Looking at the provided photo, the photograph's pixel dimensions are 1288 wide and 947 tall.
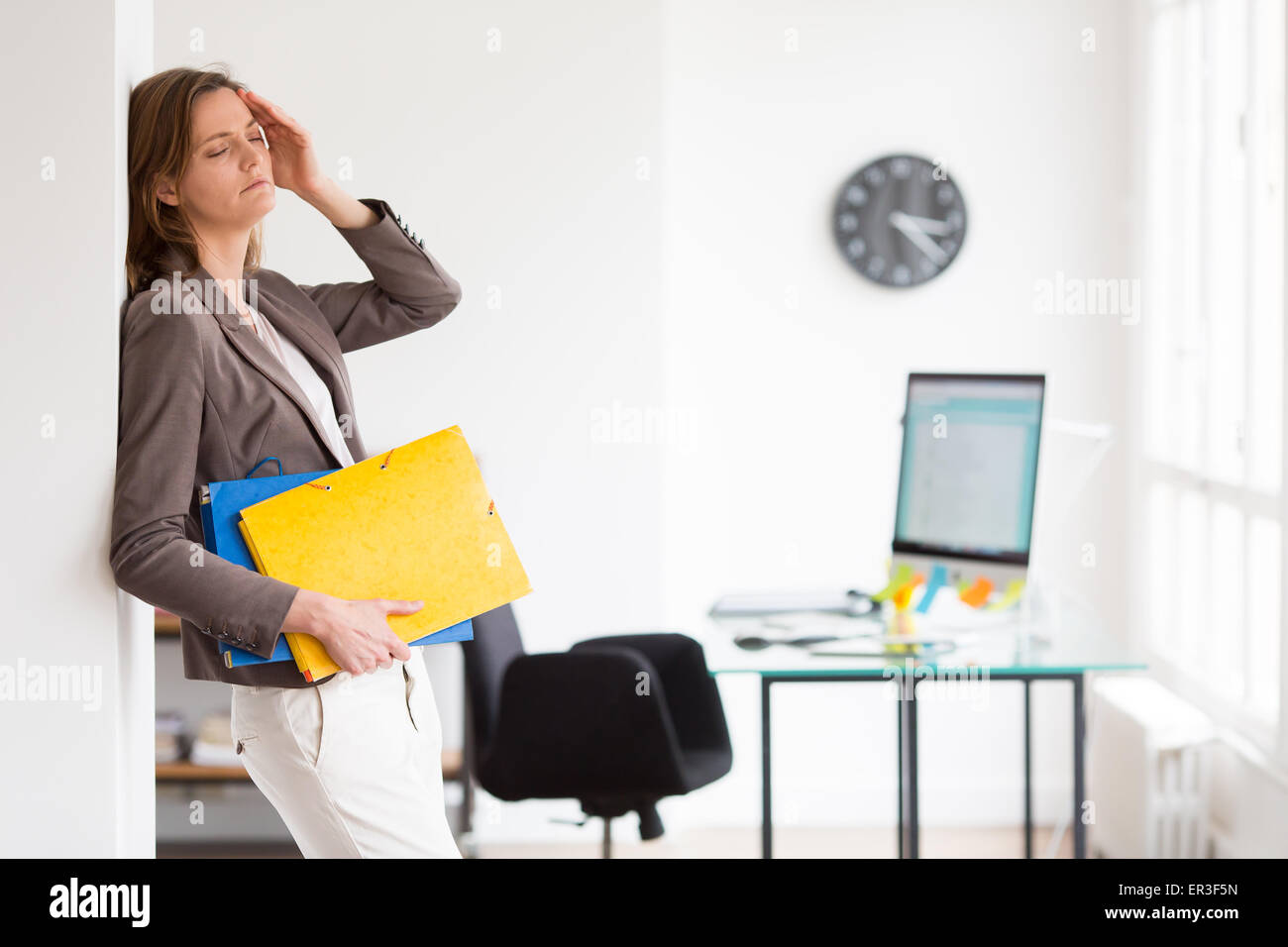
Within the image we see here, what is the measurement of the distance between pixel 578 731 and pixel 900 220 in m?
2.06

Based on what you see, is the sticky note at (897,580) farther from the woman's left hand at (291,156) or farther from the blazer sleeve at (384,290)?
the woman's left hand at (291,156)

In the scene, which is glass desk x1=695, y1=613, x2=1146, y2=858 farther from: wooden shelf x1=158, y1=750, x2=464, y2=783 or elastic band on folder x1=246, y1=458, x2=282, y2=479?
elastic band on folder x1=246, y1=458, x2=282, y2=479

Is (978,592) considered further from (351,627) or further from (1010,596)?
(351,627)

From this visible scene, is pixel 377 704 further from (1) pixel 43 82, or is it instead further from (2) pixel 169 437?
(1) pixel 43 82

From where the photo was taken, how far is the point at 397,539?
4.32ft

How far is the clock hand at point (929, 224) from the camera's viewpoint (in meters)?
3.83

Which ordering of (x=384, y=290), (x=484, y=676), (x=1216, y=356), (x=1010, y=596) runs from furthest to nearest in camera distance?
(x=1216, y=356), (x=1010, y=596), (x=484, y=676), (x=384, y=290)

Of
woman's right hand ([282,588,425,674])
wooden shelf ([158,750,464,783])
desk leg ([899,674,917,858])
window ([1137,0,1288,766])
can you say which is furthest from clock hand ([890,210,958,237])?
woman's right hand ([282,588,425,674])

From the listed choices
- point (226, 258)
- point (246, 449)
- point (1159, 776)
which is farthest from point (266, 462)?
point (1159, 776)

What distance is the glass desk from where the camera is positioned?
2322mm

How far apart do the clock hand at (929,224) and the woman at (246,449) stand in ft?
8.82

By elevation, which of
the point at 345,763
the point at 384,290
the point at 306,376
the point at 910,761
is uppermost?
the point at 384,290

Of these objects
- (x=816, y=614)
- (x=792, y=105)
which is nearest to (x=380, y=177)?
(x=792, y=105)

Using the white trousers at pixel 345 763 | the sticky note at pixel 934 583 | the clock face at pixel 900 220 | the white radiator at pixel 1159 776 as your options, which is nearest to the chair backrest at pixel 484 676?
the sticky note at pixel 934 583
